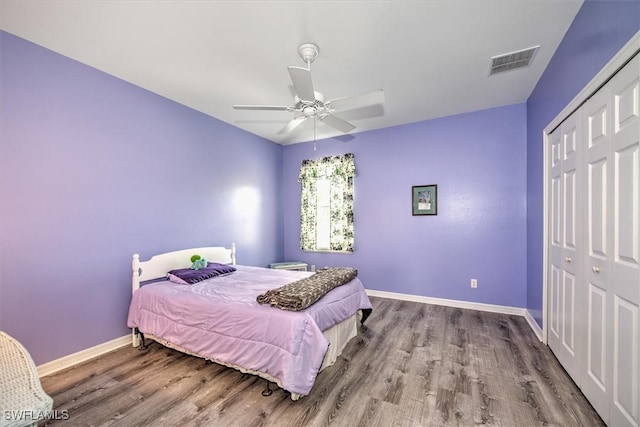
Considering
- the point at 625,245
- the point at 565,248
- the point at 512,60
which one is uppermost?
A: the point at 512,60

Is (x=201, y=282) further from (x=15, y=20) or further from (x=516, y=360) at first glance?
(x=516, y=360)

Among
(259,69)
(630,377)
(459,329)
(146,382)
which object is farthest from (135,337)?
(630,377)

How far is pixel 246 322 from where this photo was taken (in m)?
2.20

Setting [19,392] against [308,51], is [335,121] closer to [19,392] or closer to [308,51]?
[308,51]

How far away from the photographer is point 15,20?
214 centimetres

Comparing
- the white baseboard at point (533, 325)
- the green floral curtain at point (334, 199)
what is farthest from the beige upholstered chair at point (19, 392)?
the green floral curtain at point (334, 199)

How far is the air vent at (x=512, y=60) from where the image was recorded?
260 cm

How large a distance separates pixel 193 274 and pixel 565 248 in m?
3.84

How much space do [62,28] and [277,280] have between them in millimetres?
2994

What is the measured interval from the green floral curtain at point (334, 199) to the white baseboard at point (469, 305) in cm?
103

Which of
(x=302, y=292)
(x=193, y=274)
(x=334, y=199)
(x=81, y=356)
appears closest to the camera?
(x=302, y=292)

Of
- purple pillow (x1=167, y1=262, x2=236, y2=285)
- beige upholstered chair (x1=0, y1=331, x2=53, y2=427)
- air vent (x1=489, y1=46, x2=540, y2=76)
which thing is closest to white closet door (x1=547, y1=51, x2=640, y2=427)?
air vent (x1=489, y1=46, x2=540, y2=76)

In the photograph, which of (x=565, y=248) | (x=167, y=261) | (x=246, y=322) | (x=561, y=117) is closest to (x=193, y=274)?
(x=167, y=261)

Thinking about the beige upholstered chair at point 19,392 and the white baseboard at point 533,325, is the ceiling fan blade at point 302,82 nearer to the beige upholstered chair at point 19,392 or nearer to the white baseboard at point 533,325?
the beige upholstered chair at point 19,392
